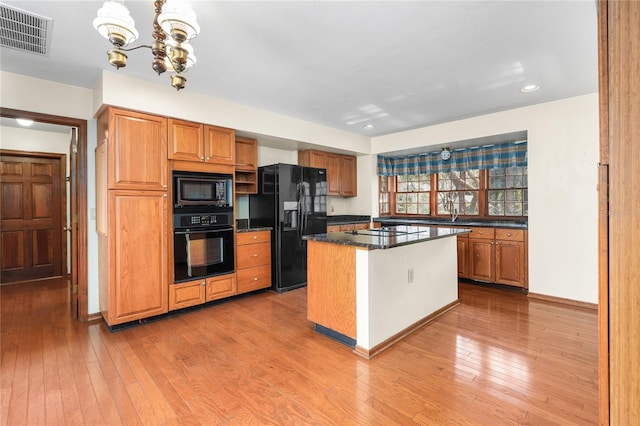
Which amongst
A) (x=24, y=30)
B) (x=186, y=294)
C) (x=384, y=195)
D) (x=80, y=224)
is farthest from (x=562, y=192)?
(x=80, y=224)

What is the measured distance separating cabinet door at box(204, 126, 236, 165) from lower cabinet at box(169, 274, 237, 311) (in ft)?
4.67

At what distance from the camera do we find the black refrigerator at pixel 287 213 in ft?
14.0

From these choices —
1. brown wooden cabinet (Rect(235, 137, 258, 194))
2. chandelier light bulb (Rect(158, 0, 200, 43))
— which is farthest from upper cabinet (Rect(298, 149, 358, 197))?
chandelier light bulb (Rect(158, 0, 200, 43))

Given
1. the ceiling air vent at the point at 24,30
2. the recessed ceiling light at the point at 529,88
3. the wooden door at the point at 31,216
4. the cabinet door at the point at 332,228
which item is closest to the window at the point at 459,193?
the recessed ceiling light at the point at 529,88

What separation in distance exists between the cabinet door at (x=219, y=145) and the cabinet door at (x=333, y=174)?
210 cm

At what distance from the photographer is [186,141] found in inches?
134

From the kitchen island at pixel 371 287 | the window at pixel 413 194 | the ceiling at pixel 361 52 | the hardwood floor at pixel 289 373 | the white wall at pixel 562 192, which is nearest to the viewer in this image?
the hardwood floor at pixel 289 373

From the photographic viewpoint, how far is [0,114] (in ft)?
9.44

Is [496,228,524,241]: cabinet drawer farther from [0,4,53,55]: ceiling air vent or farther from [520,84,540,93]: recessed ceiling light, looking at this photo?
[0,4,53,55]: ceiling air vent

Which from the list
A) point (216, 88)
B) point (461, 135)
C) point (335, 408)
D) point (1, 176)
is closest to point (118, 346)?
point (335, 408)

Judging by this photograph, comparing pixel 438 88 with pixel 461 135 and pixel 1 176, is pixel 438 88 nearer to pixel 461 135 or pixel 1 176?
pixel 461 135

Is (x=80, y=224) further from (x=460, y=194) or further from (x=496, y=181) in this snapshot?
(x=496, y=181)

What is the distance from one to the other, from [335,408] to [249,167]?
324cm

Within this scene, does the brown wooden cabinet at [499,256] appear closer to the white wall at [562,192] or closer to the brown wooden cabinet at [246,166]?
the white wall at [562,192]
